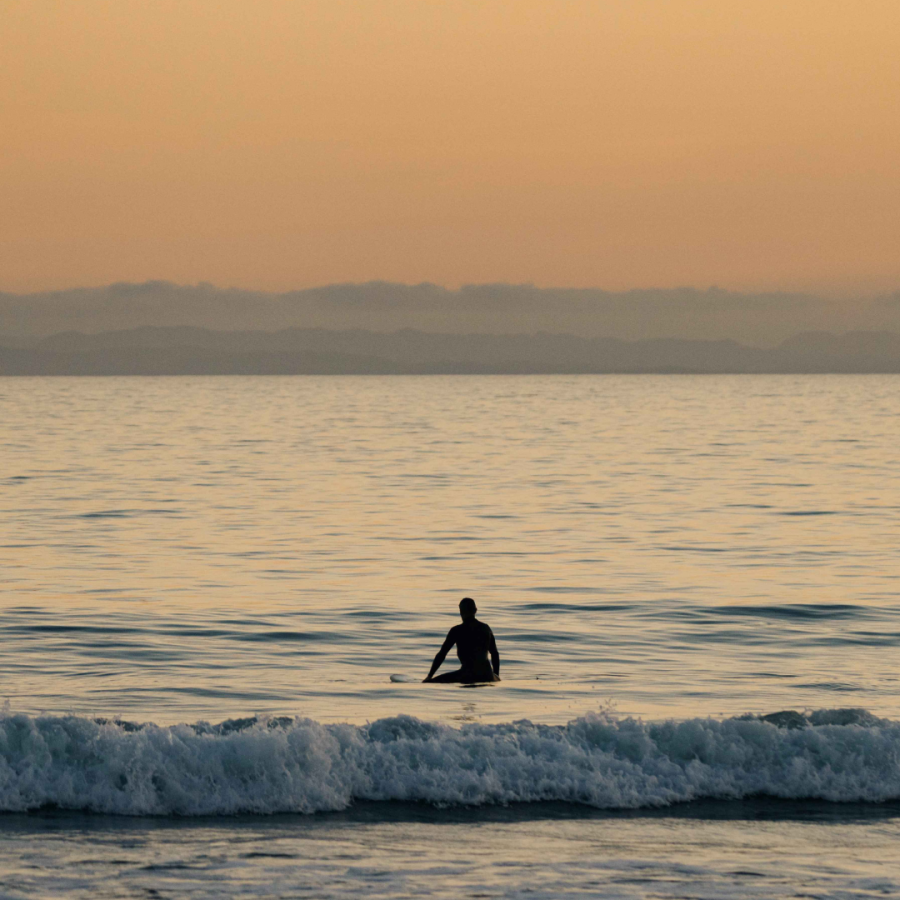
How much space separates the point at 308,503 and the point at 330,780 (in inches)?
1284

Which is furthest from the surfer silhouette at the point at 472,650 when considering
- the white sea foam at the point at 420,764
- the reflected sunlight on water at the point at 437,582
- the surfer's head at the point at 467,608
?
the white sea foam at the point at 420,764

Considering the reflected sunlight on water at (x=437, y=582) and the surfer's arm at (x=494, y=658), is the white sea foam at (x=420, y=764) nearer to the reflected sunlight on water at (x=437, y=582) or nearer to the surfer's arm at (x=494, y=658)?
the reflected sunlight on water at (x=437, y=582)

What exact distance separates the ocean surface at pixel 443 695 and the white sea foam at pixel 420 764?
33 mm

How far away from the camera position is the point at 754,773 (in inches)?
551

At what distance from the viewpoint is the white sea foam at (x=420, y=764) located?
1312 cm

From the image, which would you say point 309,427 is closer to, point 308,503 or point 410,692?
point 308,503

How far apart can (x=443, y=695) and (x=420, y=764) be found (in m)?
4.48

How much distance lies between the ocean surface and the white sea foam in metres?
0.03

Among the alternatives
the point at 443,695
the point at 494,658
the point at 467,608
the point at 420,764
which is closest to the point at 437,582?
the point at 494,658

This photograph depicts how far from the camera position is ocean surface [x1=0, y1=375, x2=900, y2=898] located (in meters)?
11.4

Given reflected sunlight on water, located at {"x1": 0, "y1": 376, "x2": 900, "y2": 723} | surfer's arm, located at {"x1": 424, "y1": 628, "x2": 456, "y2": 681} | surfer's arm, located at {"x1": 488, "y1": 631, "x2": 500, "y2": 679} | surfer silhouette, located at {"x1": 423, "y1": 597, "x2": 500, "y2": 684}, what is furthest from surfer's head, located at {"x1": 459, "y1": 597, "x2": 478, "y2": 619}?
reflected sunlight on water, located at {"x1": 0, "y1": 376, "x2": 900, "y2": 723}

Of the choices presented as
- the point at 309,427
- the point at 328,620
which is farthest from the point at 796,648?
the point at 309,427

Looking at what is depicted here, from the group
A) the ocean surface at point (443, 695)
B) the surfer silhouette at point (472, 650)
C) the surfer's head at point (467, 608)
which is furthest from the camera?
the surfer silhouette at point (472, 650)

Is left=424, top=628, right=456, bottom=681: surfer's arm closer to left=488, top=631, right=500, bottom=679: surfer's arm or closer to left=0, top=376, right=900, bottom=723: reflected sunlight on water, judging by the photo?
left=0, top=376, right=900, bottom=723: reflected sunlight on water
